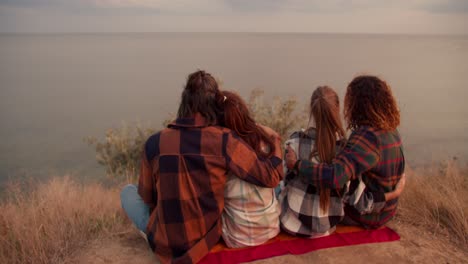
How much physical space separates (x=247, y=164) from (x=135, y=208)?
1.09 metres

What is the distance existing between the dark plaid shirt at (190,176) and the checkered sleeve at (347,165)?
234 millimetres

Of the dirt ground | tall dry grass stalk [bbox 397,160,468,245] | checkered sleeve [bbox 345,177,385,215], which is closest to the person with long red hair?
the dirt ground

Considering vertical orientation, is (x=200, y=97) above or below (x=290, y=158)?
above

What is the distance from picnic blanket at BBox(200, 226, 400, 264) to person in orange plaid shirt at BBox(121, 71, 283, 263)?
0.93ft

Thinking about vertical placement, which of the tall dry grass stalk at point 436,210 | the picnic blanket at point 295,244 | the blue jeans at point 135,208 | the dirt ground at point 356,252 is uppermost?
the blue jeans at point 135,208

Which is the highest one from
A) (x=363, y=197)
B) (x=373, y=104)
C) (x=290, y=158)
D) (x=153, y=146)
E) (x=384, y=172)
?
(x=373, y=104)

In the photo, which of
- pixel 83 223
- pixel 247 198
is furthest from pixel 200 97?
pixel 83 223

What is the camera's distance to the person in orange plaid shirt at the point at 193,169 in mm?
2656

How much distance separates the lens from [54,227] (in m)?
3.62

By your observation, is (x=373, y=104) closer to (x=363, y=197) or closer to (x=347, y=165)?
(x=347, y=165)

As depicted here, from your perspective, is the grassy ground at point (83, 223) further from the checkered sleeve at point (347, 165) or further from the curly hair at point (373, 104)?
the curly hair at point (373, 104)

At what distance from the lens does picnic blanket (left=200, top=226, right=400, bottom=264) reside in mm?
3094

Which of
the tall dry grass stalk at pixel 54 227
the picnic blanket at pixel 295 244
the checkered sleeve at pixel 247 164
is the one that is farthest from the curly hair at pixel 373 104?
the tall dry grass stalk at pixel 54 227

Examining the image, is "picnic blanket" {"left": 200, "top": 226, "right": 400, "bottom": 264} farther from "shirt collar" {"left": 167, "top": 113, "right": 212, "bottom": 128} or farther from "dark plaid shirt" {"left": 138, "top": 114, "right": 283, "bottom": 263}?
Answer: "shirt collar" {"left": 167, "top": 113, "right": 212, "bottom": 128}
